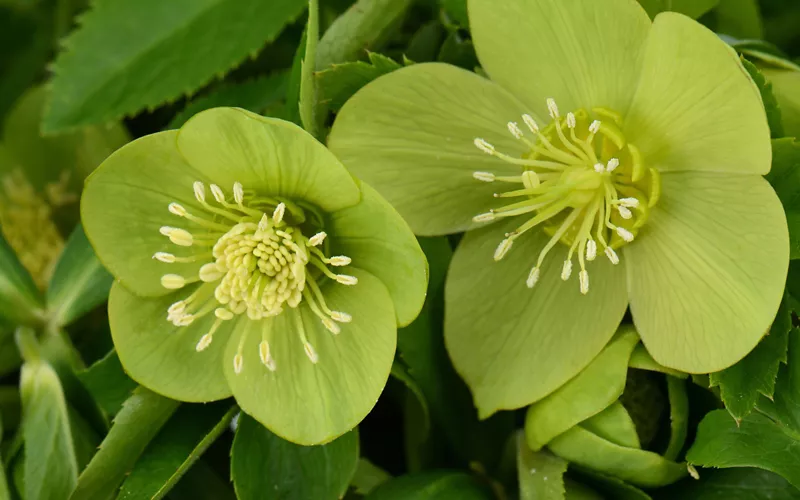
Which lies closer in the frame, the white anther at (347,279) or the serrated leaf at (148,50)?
the white anther at (347,279)

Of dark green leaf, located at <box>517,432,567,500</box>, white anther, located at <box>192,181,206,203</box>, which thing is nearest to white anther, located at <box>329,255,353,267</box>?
white anther, located at <box>192,181,206,203</box>

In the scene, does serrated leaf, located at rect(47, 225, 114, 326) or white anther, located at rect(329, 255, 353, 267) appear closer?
white anther, located at rect(329, 255, 353, 267)

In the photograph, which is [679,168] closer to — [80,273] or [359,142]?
[359,142]

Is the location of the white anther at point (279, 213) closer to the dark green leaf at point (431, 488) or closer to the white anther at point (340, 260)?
the white anther at point (340, 260)

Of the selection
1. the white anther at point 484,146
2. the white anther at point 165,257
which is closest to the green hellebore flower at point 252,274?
the white anther at point 165,257

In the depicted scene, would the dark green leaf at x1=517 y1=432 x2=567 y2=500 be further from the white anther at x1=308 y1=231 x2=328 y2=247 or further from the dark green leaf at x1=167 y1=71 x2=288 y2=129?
the dark green leaf at x1=167 y1=71 x2=288 y2=129

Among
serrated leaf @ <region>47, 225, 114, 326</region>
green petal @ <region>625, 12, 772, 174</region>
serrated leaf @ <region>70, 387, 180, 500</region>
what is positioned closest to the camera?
green petal @ <region>625, 12, 772, 174</region>
